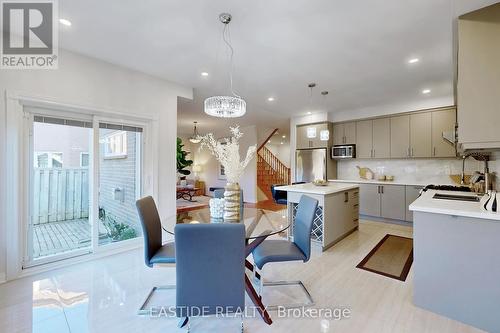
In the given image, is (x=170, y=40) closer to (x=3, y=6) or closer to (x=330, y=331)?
(x=3, y=6)

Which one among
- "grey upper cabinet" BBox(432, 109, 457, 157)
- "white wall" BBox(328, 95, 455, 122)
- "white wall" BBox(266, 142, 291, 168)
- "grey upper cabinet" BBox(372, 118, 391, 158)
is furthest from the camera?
"white wall" BBox(266, 142, 291, 168)

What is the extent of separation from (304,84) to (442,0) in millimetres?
2092

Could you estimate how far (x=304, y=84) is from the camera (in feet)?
12.7

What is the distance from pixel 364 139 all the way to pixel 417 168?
4.14 feet

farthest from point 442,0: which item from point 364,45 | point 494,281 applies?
point 494,281

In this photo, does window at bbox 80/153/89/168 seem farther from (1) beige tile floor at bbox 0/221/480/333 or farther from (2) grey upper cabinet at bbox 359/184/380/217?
(2) grey upper cabinet at bbox 359/184/380/217

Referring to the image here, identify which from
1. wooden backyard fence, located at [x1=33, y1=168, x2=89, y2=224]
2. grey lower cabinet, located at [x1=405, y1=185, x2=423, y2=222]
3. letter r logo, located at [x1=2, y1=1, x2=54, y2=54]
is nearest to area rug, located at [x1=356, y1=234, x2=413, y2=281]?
Answer: grey lower cabinet, located at [x1=405, y1=185, x2=423, y2=222]

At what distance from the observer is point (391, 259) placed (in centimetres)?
306

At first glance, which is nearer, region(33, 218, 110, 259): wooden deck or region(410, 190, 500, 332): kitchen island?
region(410, 190, 500, 332): kitchen island

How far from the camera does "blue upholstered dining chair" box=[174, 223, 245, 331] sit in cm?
135

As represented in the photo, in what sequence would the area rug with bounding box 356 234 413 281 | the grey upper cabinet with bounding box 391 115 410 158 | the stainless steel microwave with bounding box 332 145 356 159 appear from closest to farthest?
1. the area rug with bounding box 356 234 413 281
2. the grey upper cabinet with bounding box 391 115 410 158
3. the stainless steel microwave with bounding box 332 145 356 159

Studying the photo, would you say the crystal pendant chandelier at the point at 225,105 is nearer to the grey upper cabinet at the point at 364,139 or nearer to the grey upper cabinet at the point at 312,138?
the grey upper cabinet at the point at 312,138

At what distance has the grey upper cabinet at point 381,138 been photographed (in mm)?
5098

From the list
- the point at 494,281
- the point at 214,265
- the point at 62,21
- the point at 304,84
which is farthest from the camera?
the point at 304,84
